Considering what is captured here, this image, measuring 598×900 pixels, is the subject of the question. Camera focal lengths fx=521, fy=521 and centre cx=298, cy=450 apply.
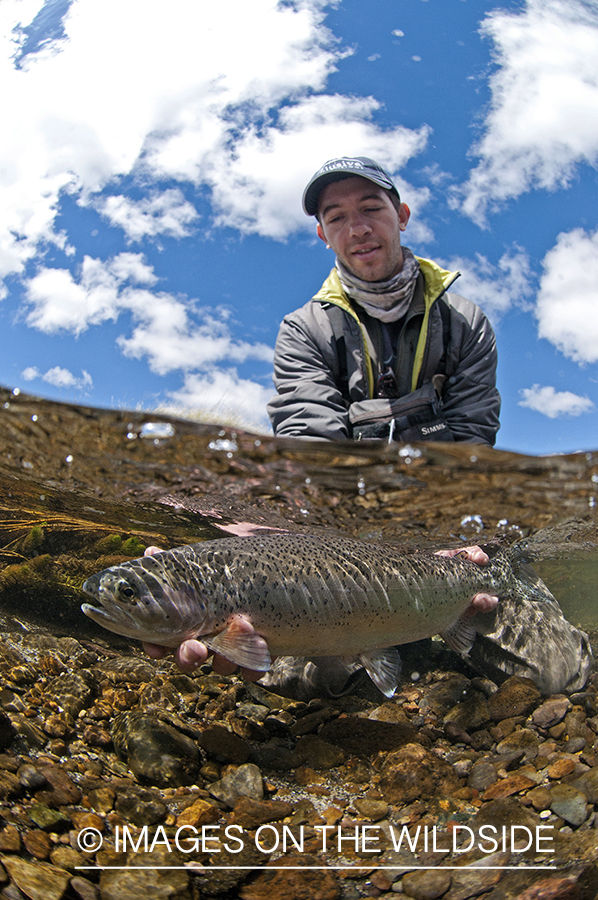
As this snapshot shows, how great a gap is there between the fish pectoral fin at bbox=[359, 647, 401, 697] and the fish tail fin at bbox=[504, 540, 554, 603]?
5.05 feet

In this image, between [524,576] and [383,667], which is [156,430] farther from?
[524,576]

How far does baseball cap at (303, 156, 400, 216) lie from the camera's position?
6012 millimetres

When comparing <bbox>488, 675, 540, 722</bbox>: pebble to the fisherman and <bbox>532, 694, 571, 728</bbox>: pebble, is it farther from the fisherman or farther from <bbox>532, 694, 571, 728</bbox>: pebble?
the fisherman

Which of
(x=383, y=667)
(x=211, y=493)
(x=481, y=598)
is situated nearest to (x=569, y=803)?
(x=383, y=667)

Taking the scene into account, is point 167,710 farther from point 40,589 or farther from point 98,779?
point 40,589

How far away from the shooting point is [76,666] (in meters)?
4.16

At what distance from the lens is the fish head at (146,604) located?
9.70 ft

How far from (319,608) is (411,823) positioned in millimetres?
1246

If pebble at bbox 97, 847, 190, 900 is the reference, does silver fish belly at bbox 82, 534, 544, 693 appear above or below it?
above

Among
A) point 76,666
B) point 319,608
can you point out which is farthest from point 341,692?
point 76,666

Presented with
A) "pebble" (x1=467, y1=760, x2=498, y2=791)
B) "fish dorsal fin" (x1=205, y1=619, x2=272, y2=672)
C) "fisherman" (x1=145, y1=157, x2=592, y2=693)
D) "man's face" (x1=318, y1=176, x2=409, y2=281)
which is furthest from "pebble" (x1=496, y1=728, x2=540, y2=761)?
"man's face" (x1=318, y1=176, x2=409, y2=281)

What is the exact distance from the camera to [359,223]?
632cm

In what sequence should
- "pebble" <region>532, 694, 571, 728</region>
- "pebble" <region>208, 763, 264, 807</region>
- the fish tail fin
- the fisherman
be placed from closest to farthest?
"pebble" <region>208, 763, 264, 807</region> < "pebble" <region>532, 694, 571, 728</region> < the fisherman < the fish tail fin

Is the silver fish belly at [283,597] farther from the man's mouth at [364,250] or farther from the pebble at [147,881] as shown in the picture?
the man's mouth at [364,250]
